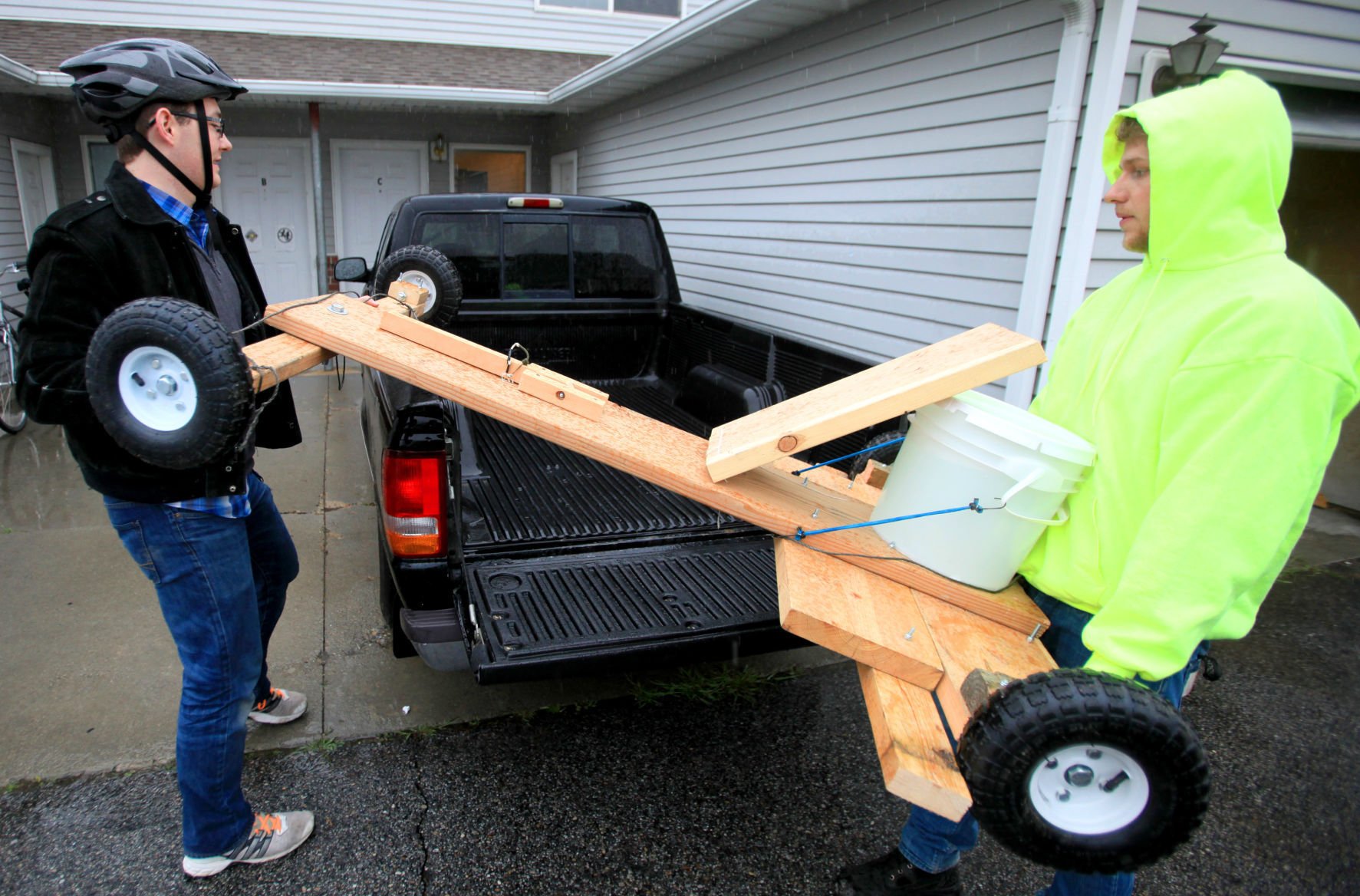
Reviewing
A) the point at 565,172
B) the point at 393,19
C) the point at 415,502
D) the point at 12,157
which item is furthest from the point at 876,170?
the point at 12,157

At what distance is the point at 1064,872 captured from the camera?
1.98 meters

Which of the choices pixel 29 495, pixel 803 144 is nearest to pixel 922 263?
pixel 803 144

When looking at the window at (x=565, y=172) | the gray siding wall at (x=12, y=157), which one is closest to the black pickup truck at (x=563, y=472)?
the window at (x=565, y=172)

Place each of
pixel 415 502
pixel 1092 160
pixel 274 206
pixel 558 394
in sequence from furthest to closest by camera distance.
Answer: pixel 274 206
pixel 1092 160
pixel 415 502
pixel 558 394

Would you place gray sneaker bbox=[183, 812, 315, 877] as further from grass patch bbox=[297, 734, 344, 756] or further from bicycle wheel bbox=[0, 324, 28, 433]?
bicycle wheel bbox=[0, 324, 28, 433]

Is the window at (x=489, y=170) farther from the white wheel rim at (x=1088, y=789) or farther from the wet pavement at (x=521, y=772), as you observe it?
the white wheel rim at (x=1088, y=789)

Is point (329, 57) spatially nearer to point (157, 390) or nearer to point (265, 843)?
point (157, 390)

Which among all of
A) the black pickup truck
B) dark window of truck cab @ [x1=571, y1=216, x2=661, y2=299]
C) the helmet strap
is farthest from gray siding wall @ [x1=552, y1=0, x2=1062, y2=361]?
the helmet strap

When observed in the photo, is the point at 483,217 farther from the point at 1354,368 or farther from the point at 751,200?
the point at 1354,368

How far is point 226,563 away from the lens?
6.92 ft

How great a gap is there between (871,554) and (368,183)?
1225 cm

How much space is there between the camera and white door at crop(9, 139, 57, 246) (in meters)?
9.90

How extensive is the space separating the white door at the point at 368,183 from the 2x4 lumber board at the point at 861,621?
1178cm

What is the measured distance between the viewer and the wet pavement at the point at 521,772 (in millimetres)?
2412
